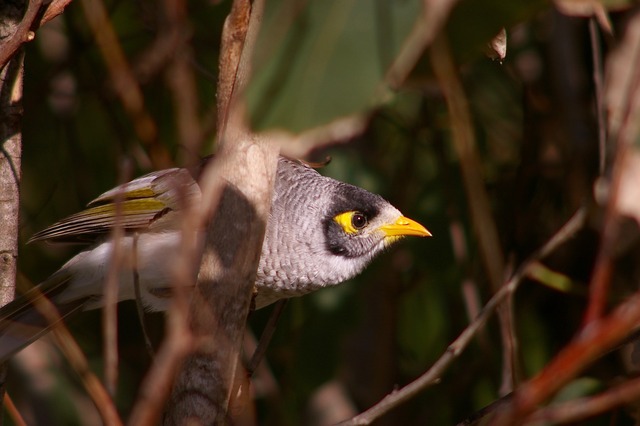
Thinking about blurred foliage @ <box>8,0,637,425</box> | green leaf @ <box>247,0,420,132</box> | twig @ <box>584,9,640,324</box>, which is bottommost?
blurred foliage @ <box>8,0,637,425</box>

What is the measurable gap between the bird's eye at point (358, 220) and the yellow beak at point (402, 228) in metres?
0.10

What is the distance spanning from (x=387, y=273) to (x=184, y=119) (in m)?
3.06

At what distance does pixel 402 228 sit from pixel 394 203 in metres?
0.77

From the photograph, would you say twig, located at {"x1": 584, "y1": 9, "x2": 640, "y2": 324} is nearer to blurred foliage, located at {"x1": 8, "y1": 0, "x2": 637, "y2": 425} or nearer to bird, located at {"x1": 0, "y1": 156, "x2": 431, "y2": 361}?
bird, located at {"x1": 0, "y1": 156, "x2": 431, "y2": 361}

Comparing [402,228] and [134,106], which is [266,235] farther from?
[134,106]

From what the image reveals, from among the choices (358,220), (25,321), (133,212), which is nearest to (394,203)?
(358,220)

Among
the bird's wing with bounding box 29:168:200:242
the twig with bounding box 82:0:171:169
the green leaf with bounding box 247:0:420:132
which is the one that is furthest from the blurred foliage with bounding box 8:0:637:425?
the green leaf with bounding box 247:0:420:132

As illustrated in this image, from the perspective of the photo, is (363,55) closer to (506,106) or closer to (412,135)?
(412,135)

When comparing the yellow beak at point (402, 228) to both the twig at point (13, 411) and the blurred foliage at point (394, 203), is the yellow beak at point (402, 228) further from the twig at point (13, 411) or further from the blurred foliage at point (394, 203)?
the twig at point (13, 411)

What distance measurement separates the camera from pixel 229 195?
2.44 metres

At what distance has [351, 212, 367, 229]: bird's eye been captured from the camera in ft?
13.2

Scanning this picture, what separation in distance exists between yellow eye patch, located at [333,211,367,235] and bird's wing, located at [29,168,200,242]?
0.68 m

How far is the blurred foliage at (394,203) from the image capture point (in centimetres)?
433

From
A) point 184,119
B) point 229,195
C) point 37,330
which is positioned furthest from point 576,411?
point 37,330
